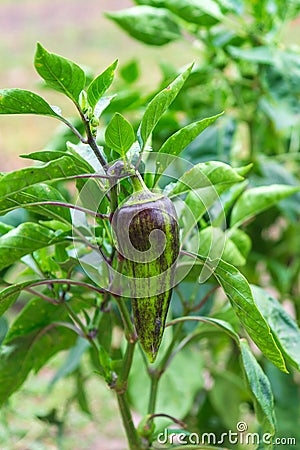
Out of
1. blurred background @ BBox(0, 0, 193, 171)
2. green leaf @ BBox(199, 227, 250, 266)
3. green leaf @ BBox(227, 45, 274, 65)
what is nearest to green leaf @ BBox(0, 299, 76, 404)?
green leaf @ BBox(199, 227, 250, 266)

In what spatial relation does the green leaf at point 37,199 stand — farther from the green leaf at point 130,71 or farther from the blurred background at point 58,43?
the blurred background at point 58,43

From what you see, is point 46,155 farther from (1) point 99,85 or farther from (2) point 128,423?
(2) point 128,423

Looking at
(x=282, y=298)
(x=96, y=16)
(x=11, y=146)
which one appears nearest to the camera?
(x=282, y=298)

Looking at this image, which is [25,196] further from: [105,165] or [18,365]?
[18,365]

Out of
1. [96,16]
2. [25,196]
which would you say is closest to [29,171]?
[25,196]

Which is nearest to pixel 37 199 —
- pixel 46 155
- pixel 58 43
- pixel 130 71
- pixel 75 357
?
pixel 46 155

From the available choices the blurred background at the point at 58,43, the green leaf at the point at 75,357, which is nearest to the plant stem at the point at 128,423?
the green leaf at the point at 75,357
